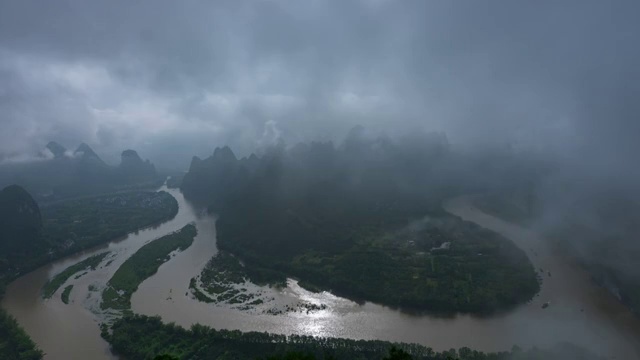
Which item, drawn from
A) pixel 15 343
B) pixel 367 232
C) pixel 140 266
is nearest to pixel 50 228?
pixel 140 266

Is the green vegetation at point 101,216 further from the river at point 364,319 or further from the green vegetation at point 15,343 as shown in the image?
the green vegetation at point 15,343

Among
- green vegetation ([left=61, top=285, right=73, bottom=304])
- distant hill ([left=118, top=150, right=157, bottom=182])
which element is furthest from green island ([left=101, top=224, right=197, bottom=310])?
distant hill ([left=118, top=150, right=157, bottom=182])

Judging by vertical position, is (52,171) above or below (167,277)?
above

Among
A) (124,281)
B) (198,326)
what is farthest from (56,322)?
(198,326)

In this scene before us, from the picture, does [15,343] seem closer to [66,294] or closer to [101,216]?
[66,294]

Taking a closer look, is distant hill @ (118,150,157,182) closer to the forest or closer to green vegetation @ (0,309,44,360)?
the forest

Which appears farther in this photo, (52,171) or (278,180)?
(52,171)

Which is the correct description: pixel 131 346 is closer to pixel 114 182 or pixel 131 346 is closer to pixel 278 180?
pixel 278 180

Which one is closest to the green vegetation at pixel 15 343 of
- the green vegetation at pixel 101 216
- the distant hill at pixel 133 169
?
the green vegetation at pixel 101 216
